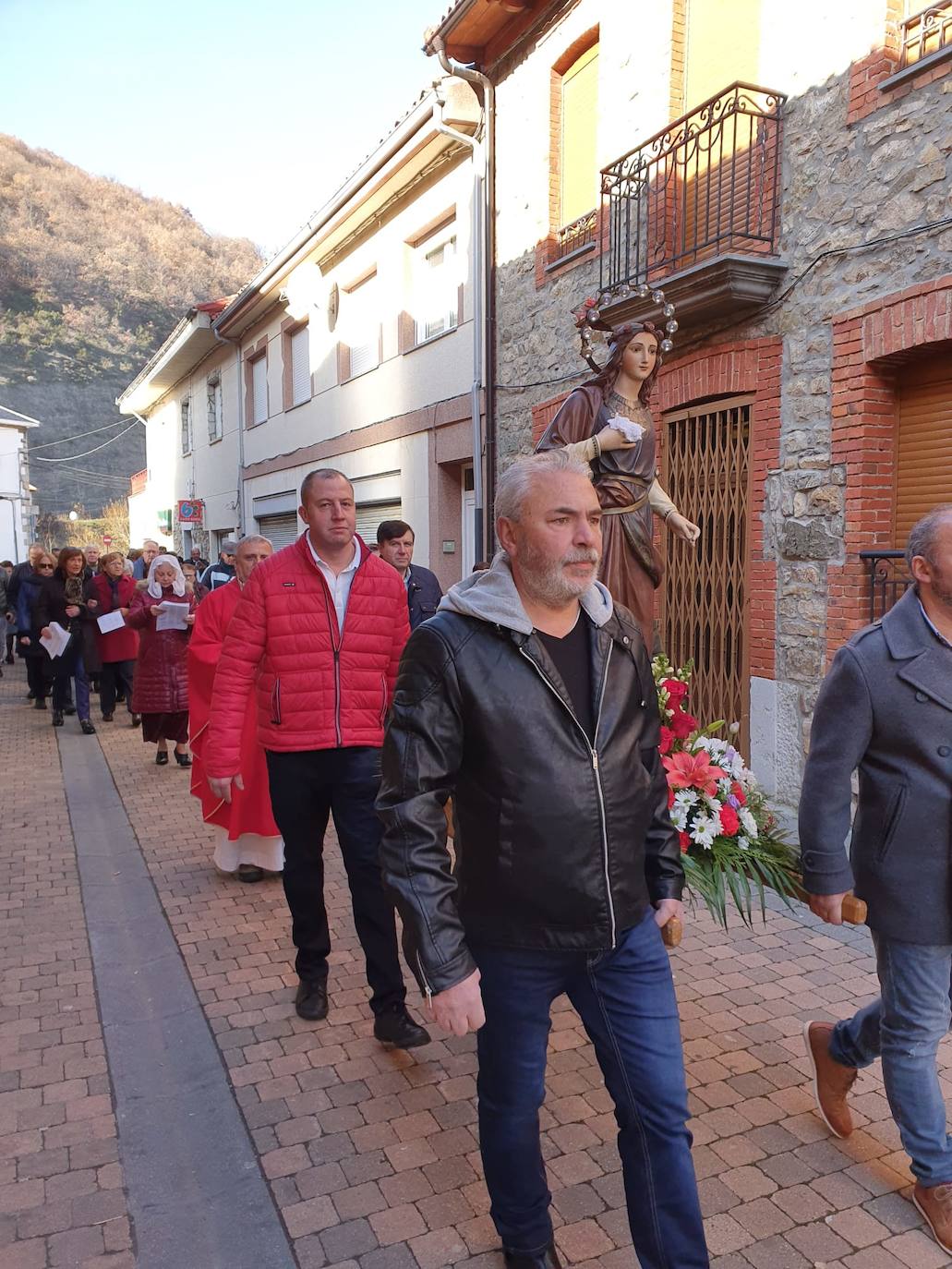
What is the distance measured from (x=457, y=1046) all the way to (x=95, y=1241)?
1456 mm

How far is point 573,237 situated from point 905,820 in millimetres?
8527

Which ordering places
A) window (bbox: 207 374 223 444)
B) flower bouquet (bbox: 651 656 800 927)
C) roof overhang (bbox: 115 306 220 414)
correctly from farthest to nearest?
window (bbox: 207 374 223 444)
roof overhang (bbox: 115 306 220 414)
flower bouquet (bbox: 651 656 800 927)

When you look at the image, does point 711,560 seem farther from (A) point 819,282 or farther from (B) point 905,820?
(B) point 905,820

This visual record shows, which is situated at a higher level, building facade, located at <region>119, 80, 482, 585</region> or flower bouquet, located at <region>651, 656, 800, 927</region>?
building facade, located at <region>119, 80, 482, 585</region>

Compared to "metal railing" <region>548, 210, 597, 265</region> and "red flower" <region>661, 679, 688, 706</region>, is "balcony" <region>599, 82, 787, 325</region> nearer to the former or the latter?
"metal railing" <region>548, 210, 597, 265</region>

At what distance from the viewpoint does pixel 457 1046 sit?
3768 mm

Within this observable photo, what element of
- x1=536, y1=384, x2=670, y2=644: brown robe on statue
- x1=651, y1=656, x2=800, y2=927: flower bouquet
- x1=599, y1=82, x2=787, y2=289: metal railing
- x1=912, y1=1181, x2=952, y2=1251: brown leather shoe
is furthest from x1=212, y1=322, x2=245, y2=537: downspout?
x1=912, y1=1181, x2=952, y2=1251: brown leather shoe

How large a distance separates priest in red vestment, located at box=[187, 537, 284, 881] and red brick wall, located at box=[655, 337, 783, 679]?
3.63 m

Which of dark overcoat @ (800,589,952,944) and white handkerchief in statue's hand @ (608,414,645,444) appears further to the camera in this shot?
white handkerchief in statue's hand @ (608,414,645,444)

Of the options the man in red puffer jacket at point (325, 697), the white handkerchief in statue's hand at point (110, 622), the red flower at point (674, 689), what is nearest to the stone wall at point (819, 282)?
the red flower at point (674, 689)

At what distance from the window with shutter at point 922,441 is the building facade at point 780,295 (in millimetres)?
14

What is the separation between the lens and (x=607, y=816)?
2.24 m

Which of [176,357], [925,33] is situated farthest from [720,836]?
[176,357]

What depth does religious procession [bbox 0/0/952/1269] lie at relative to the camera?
7.42ft
